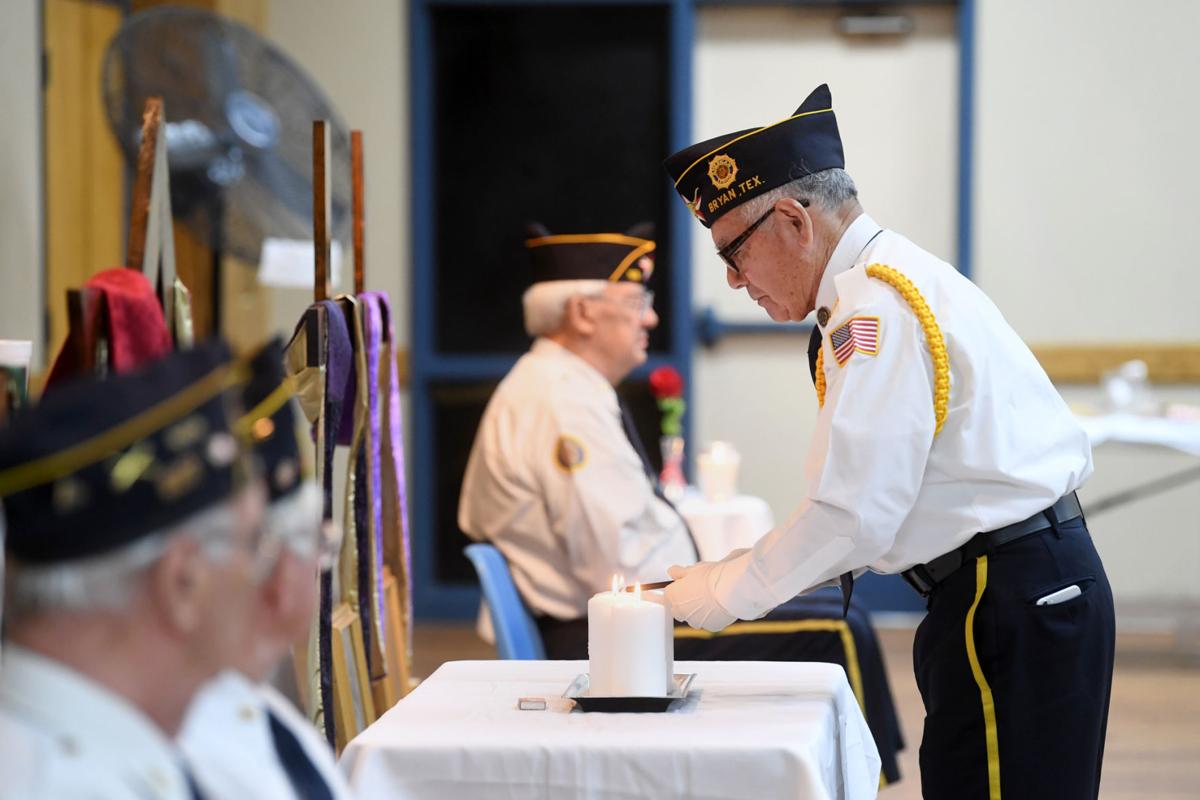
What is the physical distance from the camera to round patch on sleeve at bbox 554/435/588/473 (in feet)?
10.6

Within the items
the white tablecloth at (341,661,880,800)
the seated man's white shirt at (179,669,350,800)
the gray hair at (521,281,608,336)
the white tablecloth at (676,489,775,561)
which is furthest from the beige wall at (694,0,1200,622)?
the seated man's white shirt at (179,669,350,800)

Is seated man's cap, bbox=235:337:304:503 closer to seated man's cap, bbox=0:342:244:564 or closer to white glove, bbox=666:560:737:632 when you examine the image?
seated man's cap, bbox=0:342:244:564

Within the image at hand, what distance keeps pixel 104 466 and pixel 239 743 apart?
0.26 meters

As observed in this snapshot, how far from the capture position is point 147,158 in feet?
7.29

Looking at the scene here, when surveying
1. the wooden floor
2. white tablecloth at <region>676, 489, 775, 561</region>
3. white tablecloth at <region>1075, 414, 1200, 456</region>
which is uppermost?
white tablecloth at <region>1075, 414, 1200, 456</region>

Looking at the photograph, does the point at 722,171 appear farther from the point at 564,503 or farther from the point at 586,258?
the point at 586,258

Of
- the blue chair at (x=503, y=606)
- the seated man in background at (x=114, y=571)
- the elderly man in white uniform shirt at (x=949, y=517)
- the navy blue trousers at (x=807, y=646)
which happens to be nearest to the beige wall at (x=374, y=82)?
the navy blue trousers at (x=807, y=646)

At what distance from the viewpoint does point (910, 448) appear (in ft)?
6.23

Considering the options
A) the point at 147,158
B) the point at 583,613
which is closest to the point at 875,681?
the point at 583,613

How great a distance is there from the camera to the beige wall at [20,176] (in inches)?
185

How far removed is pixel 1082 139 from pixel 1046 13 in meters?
0.47

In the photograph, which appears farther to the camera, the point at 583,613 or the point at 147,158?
the point at 583,613

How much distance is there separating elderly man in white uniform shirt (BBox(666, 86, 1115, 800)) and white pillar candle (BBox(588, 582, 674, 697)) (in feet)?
0.29

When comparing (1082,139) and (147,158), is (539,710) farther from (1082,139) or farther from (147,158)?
(1082,139)
